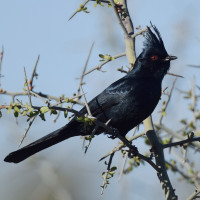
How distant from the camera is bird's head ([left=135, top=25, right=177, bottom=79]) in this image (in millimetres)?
6648

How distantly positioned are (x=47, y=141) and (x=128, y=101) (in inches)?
44.7

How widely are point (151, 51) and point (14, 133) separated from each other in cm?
246

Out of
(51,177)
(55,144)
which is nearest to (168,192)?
(51,177)

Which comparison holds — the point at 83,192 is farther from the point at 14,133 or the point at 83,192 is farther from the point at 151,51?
the point at 14,133

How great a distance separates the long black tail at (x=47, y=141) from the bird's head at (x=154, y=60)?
1343mm

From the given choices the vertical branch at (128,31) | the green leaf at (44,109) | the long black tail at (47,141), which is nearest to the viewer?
the green leaf at (44,109)

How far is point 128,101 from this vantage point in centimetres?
616

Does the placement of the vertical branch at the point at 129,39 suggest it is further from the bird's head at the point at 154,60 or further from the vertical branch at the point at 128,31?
the bird's head at the point at 154,60

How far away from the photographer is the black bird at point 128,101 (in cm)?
586

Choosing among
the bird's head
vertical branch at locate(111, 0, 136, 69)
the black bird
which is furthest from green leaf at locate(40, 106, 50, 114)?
the bird's head

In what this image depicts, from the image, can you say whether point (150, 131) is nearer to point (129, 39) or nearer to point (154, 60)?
point (129, 39)

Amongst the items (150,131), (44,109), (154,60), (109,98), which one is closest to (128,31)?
A: (150,131)

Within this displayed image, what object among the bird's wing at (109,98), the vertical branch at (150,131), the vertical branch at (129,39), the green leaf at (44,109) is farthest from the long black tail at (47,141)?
the green leaf at (44,109)

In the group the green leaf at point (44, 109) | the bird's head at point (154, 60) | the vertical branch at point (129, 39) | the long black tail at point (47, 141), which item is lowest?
the green leaf at point (44, 109)
